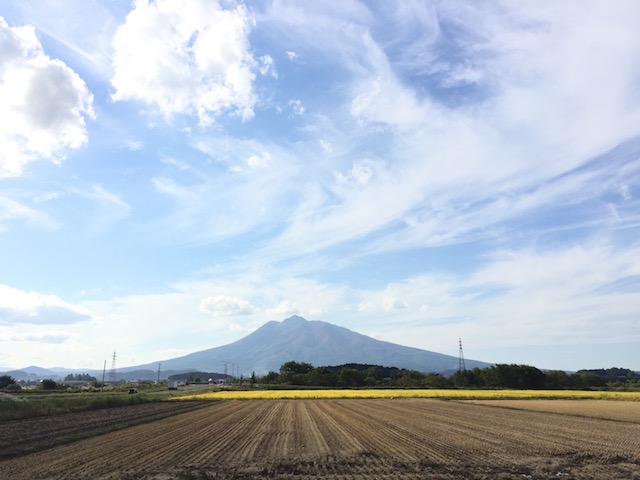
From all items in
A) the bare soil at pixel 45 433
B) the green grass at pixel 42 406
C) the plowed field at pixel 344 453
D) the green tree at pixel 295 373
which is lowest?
the plowed field at pixel 344 453

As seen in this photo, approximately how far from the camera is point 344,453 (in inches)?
675

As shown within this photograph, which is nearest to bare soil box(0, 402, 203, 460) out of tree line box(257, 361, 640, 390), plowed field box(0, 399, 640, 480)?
plowed field box(0, 399, 640, 480)

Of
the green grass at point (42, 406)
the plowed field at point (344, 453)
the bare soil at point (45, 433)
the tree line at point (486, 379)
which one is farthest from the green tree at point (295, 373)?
the plowed field at point (344, 453)

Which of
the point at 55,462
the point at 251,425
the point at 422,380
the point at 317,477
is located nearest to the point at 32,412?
the point at 251,425

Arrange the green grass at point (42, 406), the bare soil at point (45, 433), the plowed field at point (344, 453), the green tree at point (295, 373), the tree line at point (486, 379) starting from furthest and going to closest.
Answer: the green tree at point (295, 373) → the tree line at point (486, 379) → the green grass at point (42, 406) → the bare soil at point (45, 433) → the plowed field at point (344, 453)

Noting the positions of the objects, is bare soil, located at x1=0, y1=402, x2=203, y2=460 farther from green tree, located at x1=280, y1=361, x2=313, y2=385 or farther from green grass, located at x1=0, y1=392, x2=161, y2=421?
green tree, located at x1=280, y1=361, x2=313, y2=385

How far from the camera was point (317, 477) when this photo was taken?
522 inches

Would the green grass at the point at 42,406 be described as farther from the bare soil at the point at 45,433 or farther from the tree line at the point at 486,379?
the tree line at the point at 486,379

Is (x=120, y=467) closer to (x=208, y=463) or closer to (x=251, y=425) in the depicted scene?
(x=208, y=463)

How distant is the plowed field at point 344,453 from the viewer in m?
13.9

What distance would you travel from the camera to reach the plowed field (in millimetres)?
13859

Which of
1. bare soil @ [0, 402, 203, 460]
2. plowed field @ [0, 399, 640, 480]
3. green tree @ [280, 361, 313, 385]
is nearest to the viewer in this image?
plowed field @ [0, 399, 640, 480]

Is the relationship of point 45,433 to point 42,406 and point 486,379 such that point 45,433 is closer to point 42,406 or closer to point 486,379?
point 42,406

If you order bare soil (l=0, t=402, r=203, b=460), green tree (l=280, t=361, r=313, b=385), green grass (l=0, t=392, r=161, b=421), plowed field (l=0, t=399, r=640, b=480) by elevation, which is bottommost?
plowed field (l=0, t=399, r=640, b=480)
